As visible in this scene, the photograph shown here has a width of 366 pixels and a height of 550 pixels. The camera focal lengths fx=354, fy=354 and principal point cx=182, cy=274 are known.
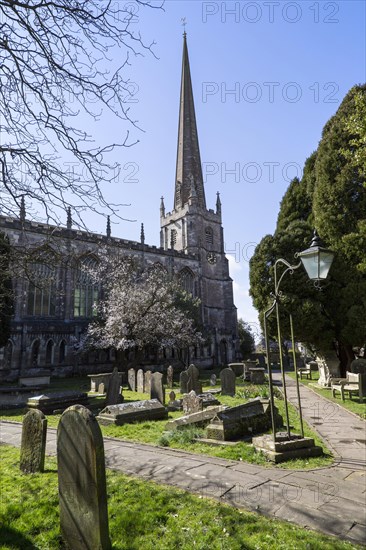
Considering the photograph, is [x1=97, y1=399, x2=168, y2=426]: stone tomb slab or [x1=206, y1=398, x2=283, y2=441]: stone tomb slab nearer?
[x1=206, y1=398, x2=283, y2=441]: stone tomb slab

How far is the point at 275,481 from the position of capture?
14.4ft

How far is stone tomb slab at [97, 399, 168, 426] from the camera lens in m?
8.41

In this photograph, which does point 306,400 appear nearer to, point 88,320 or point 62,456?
point 62,456

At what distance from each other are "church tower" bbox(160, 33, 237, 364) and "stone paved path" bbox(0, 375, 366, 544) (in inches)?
1141

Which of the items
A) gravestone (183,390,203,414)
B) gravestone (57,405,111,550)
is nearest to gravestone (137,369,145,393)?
gravestone (183,390,203,414)

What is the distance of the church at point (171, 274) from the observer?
25016 millimetres

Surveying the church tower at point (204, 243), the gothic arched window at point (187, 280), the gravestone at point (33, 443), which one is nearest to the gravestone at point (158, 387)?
the gravestone at point (33, 443)

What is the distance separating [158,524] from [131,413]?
5475mm

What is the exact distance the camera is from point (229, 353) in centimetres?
3622

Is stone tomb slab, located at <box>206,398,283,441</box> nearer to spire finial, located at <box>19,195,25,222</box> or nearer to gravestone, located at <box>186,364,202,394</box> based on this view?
spire finial, located at <box>19,195,25,222</box>

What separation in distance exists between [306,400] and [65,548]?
9.85 metres

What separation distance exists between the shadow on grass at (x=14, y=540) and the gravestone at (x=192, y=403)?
19.2 ft

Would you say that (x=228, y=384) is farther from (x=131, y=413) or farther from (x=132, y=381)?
(x=132, y=381)

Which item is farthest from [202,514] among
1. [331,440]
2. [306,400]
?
[306,400]
